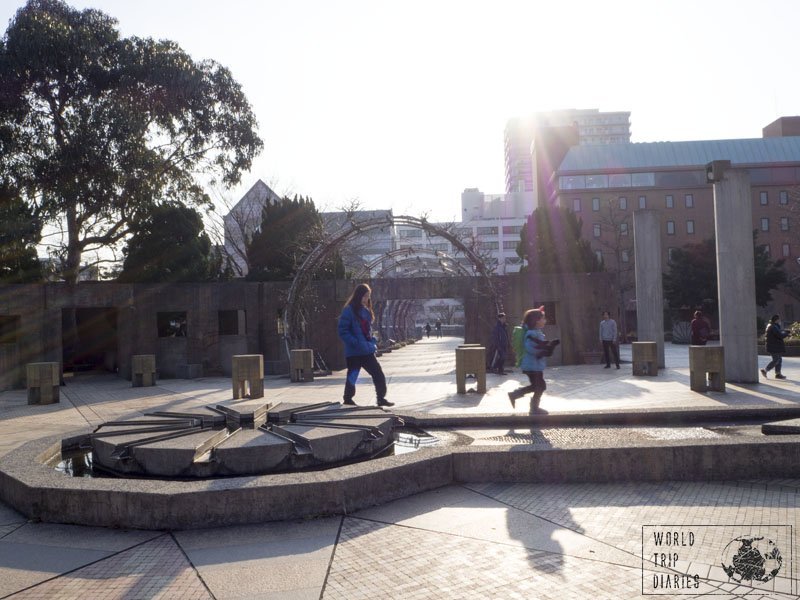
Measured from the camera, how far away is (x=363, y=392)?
1387cm

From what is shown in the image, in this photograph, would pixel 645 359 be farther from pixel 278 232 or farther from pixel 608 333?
pixel 278 232

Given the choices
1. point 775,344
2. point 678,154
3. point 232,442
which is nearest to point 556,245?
point 775,344

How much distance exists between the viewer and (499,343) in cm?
1775

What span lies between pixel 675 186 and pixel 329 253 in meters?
51.6

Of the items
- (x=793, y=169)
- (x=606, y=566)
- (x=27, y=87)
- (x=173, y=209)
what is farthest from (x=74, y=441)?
(x=793, y=169)

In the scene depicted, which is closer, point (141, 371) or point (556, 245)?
point (141, 371)

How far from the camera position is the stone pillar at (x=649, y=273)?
1941 centimetres

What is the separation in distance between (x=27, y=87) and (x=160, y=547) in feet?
70.9

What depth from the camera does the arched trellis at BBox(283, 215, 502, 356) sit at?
1833 centimetres

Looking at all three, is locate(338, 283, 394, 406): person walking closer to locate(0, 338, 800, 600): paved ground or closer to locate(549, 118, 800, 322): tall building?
locate(0, 338, 800, 600): paved ground

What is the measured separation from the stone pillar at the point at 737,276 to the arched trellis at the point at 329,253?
6.51 meters

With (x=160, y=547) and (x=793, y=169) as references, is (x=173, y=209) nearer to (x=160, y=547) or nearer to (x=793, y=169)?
(x=160, y=547)

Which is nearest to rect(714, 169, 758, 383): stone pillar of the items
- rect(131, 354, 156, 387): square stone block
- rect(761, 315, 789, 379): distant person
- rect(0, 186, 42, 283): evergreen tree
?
rect(761, 315, 789, 379): distant person

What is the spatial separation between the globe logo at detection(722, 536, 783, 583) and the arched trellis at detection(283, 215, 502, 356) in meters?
14.3
